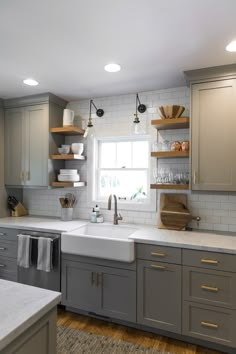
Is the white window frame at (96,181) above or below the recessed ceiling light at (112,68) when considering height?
below

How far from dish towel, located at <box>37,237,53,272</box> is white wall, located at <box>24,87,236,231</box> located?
0.74 meters

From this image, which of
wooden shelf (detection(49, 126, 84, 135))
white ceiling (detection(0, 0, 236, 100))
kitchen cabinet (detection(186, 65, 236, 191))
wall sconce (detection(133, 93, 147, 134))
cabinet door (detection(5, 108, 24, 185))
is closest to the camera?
white ceiling (detection(0, 0, 236, 100))

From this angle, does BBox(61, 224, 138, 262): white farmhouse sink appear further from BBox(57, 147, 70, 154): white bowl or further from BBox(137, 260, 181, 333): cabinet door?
BBox(57, 147, 70, 154): white bowl

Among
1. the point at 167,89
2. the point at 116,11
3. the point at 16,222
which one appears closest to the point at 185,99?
the point at 167,89

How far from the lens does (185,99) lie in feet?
9.06

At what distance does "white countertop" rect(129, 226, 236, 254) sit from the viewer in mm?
2039

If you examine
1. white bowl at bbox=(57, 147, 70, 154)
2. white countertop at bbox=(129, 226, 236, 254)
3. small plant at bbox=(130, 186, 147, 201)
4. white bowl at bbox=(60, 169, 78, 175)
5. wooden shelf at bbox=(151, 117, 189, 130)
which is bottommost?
white countertop at bbox=(129, 226, 236, 254)

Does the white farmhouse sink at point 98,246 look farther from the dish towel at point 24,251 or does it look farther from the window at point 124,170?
the window at point 124,170

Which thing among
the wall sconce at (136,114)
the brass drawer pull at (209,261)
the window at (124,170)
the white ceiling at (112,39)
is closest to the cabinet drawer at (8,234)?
the window at (124,170)

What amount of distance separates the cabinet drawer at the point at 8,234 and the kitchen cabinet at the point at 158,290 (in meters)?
1.50

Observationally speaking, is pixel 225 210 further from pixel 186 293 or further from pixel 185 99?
pixel 185 99

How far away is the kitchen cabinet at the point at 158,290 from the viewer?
215cm

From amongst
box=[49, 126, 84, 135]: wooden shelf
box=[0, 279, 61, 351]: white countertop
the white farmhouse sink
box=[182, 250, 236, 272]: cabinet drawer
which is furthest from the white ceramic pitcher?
box=[0, 279, 61, 351]: white countertop

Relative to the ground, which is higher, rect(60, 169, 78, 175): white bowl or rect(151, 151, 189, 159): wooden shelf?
rect(151, 151, 189, 159): wooden shelf
